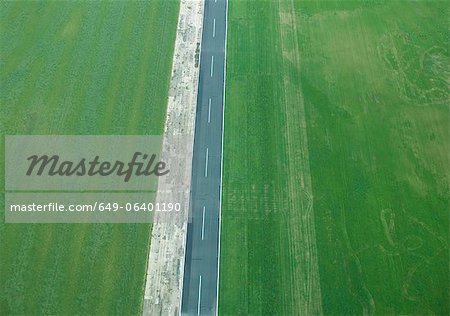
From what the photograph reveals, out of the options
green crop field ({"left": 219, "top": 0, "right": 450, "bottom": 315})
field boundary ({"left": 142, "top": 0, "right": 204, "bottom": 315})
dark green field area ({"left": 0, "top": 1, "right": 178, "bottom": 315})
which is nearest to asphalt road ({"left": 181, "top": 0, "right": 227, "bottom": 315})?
field boundary ({"left": 142, "top": 0, "right": 204, "bottom": 315})

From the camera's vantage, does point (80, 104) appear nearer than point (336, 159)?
No

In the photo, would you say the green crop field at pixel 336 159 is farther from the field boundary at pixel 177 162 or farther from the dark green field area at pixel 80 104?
the dark green field area at pixel 80 104

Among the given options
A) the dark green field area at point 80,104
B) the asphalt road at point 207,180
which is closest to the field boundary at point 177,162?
the asphalt road at point 207,180

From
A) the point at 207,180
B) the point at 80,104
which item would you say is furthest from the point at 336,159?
the point at 80,104

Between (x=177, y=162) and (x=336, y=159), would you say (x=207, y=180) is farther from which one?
(x=336, y=159)

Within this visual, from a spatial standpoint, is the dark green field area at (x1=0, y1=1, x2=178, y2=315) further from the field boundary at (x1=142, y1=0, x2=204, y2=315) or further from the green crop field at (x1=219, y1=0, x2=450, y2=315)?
the green crop field at (x1=219, y1=0, x2=450, y2=315)

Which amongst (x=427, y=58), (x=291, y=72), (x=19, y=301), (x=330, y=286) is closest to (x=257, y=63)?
(x=291, y=72)
